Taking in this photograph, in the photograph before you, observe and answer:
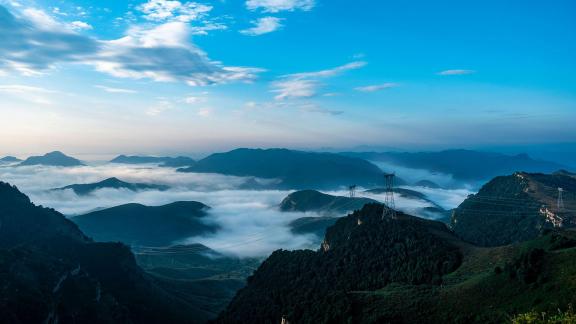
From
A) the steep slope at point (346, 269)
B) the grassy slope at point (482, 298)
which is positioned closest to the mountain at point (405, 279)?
the grassy slope at point (482, 298)

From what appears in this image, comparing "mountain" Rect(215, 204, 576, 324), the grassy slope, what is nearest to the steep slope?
"mountain" Rect(215, 204, 576, 324)

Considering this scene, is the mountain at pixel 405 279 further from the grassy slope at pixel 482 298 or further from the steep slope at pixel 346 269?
the steep slope at pixel 346 269

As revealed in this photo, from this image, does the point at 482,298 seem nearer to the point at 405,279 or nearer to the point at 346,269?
the point at 405,279

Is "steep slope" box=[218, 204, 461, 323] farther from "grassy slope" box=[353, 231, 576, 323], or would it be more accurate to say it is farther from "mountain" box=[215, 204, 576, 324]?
"grassy slope" box=[353, 231, 576, 323]

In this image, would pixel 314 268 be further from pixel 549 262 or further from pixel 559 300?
pixel 559 300

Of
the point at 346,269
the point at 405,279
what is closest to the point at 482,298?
the point at 405,279

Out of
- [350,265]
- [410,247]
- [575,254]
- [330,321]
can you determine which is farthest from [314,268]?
[575,254]
